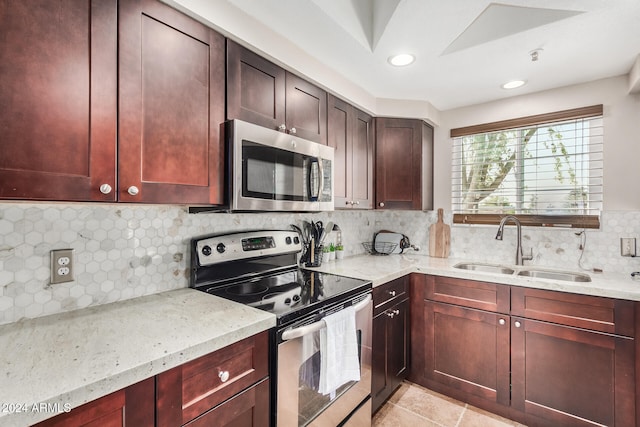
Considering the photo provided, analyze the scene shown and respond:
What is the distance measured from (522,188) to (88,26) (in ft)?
9.39

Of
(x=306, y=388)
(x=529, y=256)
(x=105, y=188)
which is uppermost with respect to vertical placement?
(x=105, y=188)

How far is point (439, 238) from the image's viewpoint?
2.83 metres

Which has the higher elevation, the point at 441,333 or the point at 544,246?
the point at 544,246

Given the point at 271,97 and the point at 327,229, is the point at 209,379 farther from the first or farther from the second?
the point at 327,229

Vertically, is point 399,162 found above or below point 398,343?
above

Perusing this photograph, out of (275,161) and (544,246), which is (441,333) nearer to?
(544,246)

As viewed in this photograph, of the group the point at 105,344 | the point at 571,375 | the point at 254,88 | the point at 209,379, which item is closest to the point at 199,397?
the point at 209,379

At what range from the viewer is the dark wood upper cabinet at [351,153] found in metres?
2.15

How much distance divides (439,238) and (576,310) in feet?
3.78

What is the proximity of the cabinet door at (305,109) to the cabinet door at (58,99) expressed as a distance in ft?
2.88

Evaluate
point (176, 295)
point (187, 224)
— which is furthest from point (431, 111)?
point (176, 295)

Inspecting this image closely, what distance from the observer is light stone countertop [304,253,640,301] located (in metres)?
1.74

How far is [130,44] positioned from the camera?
1095 millimetres

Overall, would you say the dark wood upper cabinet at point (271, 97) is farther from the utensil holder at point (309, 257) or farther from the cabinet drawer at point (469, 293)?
the cabinet drawer at point (469, 293)
